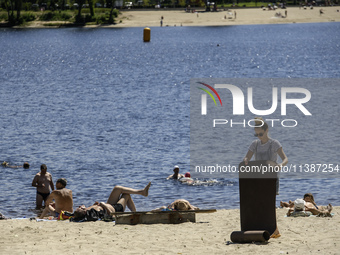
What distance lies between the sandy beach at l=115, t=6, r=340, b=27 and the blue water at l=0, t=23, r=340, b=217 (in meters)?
13.8

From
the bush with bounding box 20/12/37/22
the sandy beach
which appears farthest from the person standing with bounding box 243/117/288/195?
the bush with bounding box 20/12/37/22

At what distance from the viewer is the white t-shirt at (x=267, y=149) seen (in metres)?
13.2

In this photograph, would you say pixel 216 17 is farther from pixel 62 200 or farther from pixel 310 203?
pixel 62 200

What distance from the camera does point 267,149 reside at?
13.2 metres

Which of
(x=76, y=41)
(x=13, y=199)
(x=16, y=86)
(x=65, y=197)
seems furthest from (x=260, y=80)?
(x=76, y=41)

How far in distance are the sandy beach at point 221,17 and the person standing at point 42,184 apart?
456 feet

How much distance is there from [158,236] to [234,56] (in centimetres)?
9860

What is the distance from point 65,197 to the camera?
17.9 m

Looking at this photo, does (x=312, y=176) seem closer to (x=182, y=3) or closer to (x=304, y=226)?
(x=304, y=226)

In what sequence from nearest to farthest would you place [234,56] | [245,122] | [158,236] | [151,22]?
[158,236], [245,122], [234,56], [151,22]

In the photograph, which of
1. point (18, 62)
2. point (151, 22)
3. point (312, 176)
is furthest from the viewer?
point (151, 22)

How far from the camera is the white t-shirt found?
43.2ft

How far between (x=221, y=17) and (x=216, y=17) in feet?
4.09

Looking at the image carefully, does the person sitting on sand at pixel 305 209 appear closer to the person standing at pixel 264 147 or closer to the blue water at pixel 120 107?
the person standing at pixel 264 147
